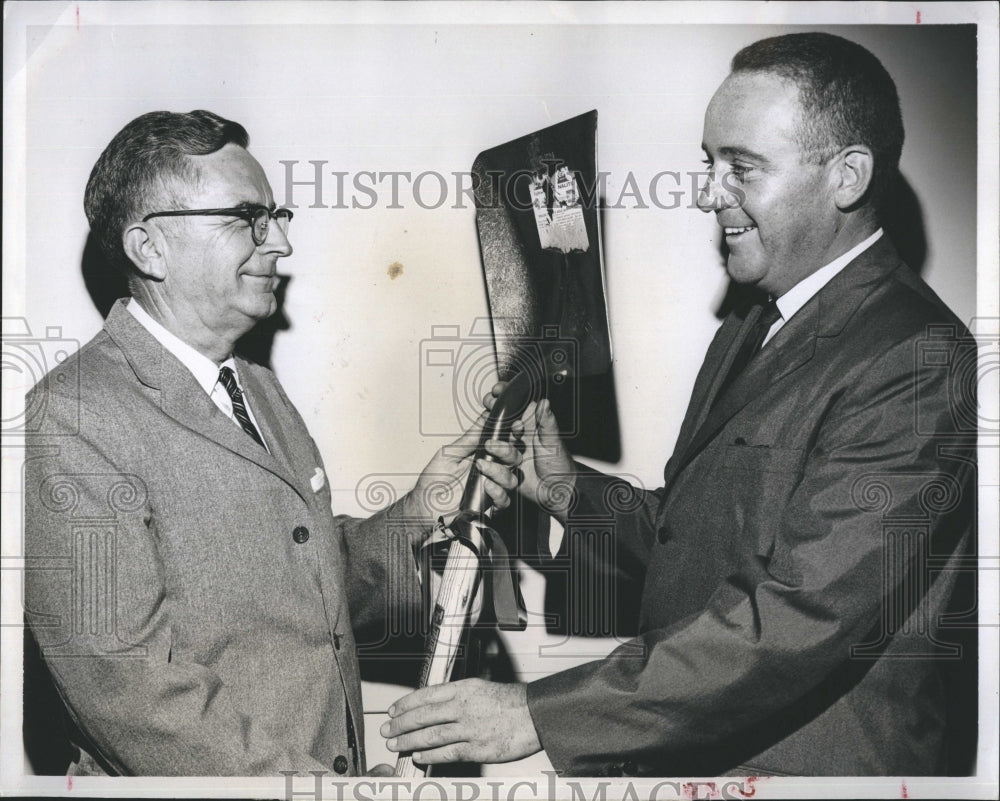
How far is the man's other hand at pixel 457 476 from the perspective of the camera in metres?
2.17

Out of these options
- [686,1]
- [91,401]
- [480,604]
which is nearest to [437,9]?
[686,1]

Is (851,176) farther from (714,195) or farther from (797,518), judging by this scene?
(797,518)

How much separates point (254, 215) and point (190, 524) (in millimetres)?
650

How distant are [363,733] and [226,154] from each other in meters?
1.26

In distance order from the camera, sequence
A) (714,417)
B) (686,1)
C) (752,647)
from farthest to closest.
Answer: (686,1) < (714,417) < (752,647)

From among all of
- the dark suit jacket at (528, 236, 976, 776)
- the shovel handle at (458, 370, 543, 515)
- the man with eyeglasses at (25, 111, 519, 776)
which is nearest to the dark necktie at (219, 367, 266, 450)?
the man with eyeglasses at (25, 111, 519, 776)

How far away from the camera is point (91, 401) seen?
79.7 inches

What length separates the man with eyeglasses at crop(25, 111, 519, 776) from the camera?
1.98 meters

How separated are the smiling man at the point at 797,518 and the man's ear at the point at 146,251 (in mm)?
1051

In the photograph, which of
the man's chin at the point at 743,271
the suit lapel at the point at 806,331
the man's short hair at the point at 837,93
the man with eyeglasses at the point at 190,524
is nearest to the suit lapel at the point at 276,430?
the man with eyeglasses at the point at 190,524

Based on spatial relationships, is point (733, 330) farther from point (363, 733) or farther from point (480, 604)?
point (363, 733)

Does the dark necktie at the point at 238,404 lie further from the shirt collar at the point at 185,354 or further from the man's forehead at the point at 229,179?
the man's forehead at the point at 229,179

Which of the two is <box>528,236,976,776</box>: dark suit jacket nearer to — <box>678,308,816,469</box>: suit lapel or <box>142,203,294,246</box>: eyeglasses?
<box>678,308,816,469</box>: suit lapel

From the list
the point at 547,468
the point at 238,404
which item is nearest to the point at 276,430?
the point at 238,404
